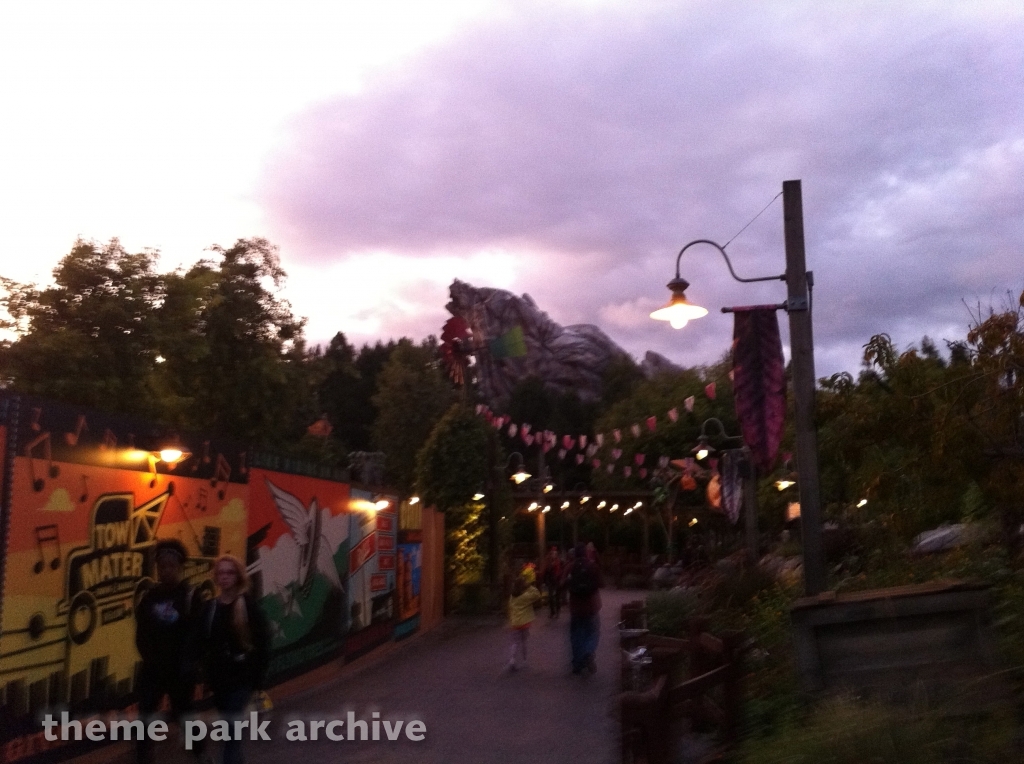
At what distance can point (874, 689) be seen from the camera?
19.7 feet

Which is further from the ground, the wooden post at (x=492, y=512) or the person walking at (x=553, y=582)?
the wooden post at (x=492, y=512)

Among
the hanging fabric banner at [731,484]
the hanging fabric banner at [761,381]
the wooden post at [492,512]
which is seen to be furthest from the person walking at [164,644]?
the wooden post at [492,512]

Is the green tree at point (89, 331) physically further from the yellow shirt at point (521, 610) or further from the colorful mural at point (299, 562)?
the yellow shirt at point (521, 610)

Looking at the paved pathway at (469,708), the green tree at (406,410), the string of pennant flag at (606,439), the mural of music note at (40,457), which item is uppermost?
the green tree at (406,410)

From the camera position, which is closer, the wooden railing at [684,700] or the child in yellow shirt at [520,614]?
the wooden railing at [684,700]

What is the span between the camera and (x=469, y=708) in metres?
11.1

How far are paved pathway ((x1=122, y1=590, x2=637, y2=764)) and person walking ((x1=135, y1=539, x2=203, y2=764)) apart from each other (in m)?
1.36

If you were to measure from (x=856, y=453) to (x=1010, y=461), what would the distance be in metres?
1.46

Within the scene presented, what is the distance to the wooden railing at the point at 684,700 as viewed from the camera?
6035 mm

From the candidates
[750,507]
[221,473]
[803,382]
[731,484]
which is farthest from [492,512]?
[803,382]

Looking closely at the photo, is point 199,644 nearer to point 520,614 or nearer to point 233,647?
point 233,647

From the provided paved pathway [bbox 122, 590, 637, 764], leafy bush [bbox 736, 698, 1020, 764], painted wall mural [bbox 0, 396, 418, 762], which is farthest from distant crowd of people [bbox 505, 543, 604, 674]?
leafy bush [bbox 736, 698, 1020, 764]

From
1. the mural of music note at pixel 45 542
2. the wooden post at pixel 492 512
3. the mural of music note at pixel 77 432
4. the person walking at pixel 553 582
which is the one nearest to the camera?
the mural of music note at pixel 45 542

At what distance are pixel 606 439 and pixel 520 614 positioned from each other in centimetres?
4386
